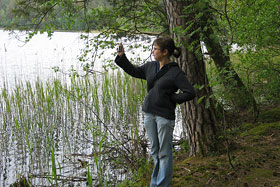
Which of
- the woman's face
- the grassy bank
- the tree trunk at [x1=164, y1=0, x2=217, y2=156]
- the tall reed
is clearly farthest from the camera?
the tall reed

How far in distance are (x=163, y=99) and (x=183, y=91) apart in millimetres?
202

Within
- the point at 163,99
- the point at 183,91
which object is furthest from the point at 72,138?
the point at 183,91

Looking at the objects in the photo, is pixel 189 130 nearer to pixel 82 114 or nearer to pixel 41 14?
pixel 41 14

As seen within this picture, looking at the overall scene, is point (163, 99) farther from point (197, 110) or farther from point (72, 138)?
point (72, 138)

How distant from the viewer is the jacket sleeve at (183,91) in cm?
262

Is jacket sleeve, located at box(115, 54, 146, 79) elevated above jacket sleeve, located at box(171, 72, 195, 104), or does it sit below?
above

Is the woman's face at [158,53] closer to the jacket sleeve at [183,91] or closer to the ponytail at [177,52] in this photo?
the ponytail at [177,52]

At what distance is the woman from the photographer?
2668 millimetres

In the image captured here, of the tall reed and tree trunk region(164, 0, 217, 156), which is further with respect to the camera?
the tall reed

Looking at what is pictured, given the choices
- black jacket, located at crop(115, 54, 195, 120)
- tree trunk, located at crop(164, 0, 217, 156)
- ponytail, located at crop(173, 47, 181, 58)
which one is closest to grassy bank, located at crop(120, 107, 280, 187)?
tree trunk, located at crop(164, 0, 217, 156)

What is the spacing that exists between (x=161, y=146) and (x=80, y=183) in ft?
6.26

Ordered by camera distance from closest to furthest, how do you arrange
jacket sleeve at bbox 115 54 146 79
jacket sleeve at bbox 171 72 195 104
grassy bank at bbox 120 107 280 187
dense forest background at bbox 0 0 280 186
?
1. jacket sleeve at bbox 171 72 195 104
2. jacket sleeve at bbox 115 54 146 79
3. grassy bank at bbox 120 107 280 187
4. dense forest background at bbox 0 0 280 186

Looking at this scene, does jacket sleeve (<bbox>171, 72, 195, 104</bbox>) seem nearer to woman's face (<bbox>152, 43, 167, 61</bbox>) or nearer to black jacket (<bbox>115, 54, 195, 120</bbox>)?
black jacket (<bbox>115, 54, 195, 120</bbox>)

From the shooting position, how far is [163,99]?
269 centimetres
